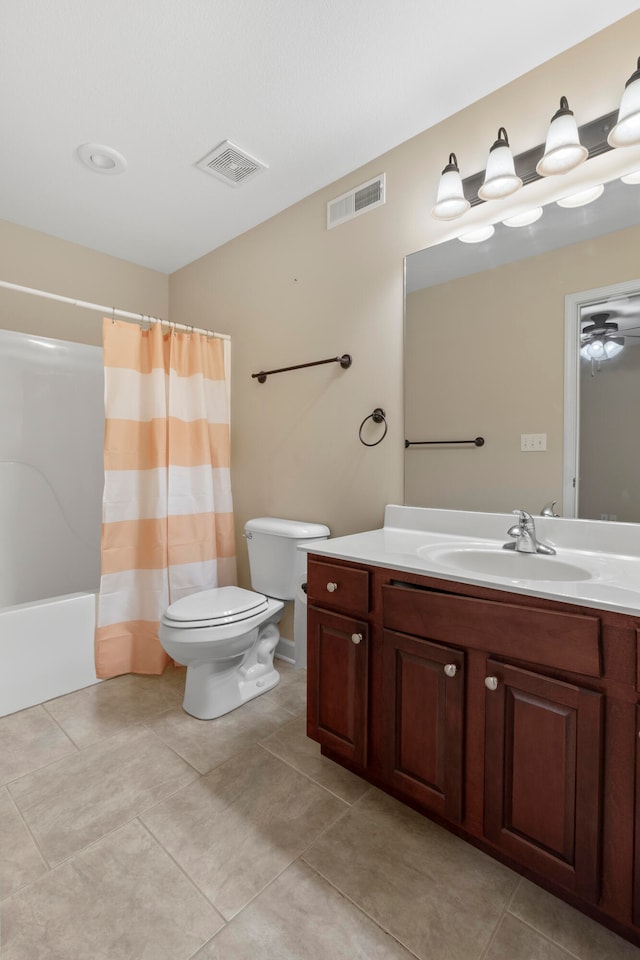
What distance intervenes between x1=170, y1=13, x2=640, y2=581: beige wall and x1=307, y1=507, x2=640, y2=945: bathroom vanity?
607 millimetres

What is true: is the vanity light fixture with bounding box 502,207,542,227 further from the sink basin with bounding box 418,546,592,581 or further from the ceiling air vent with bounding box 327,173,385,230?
the sink basin with bounding box 418,546,592,581

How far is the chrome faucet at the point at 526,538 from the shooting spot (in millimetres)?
1373

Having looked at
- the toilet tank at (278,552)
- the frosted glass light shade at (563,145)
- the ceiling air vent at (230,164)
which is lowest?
the toilet tank at (278,552)

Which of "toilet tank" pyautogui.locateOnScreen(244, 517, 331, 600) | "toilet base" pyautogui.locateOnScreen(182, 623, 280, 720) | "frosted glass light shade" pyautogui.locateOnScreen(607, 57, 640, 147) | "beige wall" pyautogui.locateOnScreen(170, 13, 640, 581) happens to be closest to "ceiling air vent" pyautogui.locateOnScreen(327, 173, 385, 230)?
"beige wall" pyautogui.locateOnScreen(170, 13, 640, 581)

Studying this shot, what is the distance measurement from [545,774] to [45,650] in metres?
1.96

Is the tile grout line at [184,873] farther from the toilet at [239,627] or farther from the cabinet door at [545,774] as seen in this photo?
the cabinet door at [545,774]

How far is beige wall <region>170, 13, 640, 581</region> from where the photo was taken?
4.95 feet

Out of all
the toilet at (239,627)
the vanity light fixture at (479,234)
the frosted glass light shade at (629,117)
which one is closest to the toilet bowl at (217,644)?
the toilet at (239,627)

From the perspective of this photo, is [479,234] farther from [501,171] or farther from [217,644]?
[217,644]

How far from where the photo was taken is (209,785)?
1.46 metres

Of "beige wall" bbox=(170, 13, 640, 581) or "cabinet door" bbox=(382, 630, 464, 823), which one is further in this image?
"beige wall" bbox=(170, 13, 640, 581)

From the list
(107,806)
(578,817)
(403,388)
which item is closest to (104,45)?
(403,388)

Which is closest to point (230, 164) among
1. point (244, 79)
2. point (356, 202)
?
point (244, 79)

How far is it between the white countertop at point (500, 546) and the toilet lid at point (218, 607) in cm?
53
